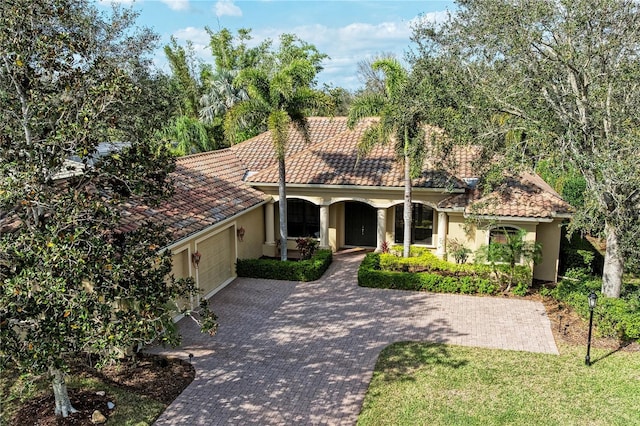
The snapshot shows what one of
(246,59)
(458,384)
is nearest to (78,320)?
(458,384)

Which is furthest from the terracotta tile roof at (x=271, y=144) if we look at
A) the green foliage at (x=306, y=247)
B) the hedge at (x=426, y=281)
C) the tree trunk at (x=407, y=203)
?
the hedge at (x=426, y=281)

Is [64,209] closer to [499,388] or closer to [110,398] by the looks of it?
[110,398]

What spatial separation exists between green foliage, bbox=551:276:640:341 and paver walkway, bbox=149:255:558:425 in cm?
105

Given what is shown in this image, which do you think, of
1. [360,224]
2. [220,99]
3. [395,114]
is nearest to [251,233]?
[360,224]

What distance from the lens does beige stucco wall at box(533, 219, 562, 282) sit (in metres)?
18.1

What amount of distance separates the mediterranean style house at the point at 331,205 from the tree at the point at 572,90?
309 cm

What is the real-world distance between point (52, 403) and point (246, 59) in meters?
37.9

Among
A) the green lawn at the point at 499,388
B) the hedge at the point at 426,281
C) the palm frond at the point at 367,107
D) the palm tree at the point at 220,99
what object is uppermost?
the palm tree at the point at 220,99

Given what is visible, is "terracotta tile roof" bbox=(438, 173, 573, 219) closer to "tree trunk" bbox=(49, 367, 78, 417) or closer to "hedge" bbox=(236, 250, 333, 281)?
"hedge" bbox=(236, 250, 333, 281)

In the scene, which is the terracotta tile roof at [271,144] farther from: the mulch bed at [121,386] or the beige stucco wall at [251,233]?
the mulch bed at [121,386]

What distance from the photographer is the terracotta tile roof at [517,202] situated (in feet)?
56.4

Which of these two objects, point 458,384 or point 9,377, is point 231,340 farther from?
point 458,384

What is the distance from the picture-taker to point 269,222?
2164 centimetres

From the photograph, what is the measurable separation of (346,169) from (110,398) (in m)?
13.2
